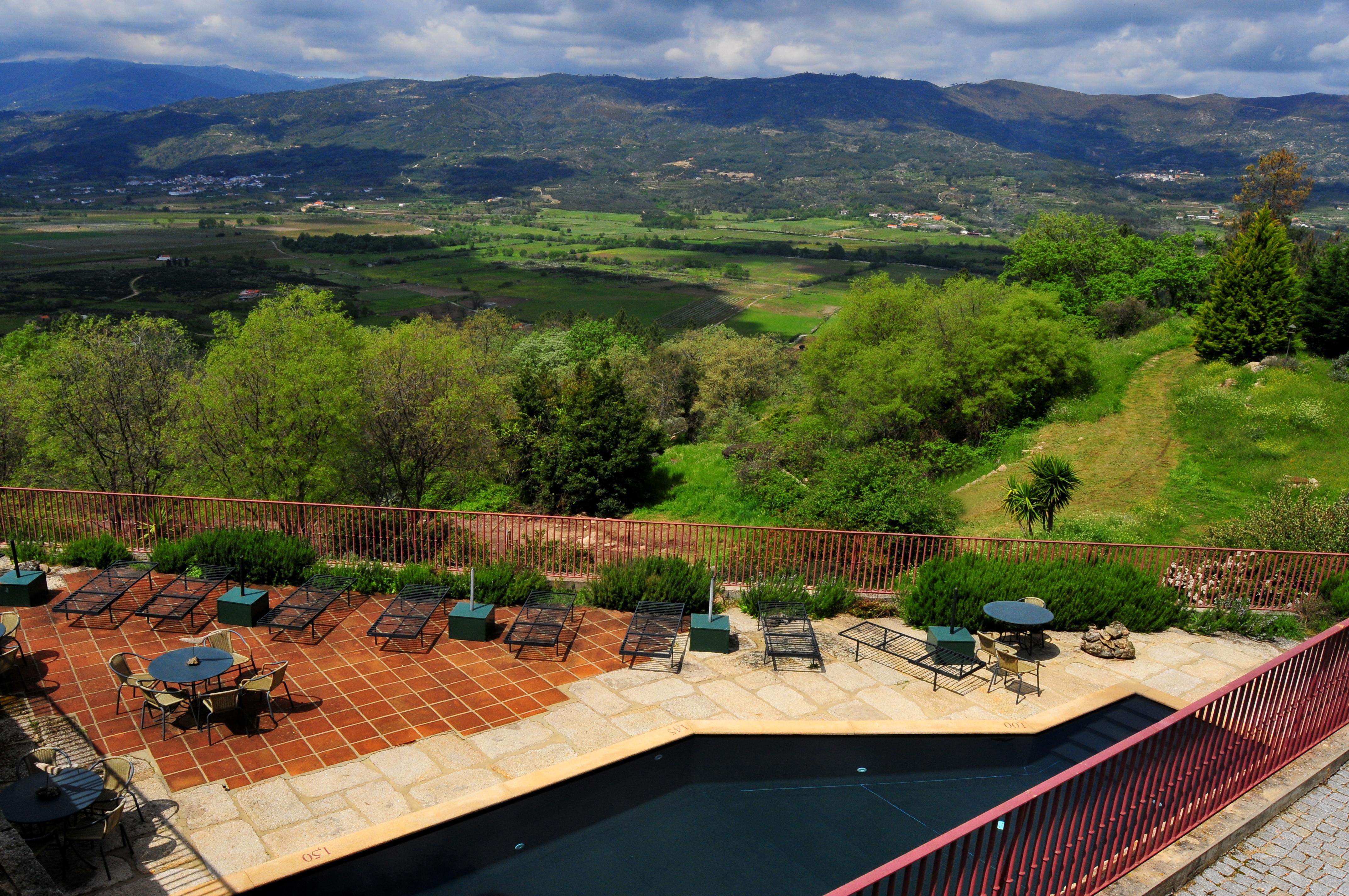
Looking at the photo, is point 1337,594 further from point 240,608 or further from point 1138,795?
point 240,608

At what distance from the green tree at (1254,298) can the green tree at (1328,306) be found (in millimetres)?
447

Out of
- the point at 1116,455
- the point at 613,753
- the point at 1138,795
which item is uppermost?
the point at 1138,795

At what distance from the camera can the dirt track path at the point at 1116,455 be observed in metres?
21.2

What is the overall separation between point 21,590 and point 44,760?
14.1ft

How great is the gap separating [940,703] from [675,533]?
4.10 m

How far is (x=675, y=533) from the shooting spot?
36.5 ft

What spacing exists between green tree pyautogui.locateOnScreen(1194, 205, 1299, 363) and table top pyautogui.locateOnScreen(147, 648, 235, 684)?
2903cm

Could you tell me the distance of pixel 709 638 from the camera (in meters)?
9.34

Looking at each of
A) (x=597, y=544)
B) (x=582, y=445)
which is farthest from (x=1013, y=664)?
(x=582, y=445)

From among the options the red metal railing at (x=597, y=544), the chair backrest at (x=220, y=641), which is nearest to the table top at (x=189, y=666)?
the chair backrest at (x=220, y=641)

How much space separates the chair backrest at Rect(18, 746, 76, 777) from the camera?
6.00 m

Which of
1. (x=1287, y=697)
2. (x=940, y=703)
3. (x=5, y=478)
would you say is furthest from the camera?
(x=5, y=478)

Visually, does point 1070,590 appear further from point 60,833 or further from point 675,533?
point 60,833

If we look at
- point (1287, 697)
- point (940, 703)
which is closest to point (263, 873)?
point (940, 703)
